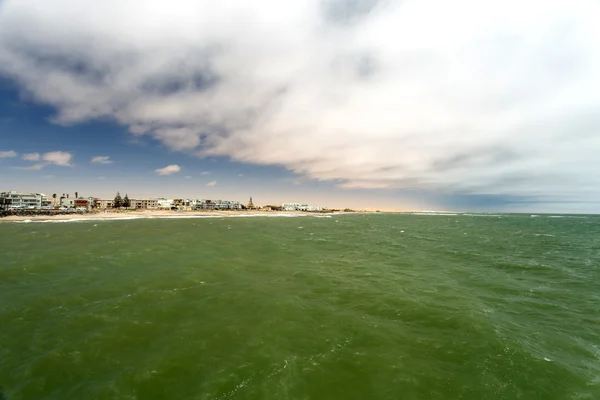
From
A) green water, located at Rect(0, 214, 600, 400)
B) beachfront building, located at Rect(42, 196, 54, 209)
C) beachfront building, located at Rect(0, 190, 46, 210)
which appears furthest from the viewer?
beachfront building, located at Rect(42, 196, 54, 209)

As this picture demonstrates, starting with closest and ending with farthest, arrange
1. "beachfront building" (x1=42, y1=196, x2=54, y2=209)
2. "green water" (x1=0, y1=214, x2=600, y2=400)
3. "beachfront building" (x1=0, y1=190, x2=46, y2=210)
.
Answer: "green water" (x1=0, y1=214, x2=600, y2=400)
"beachfront building" (x1=0, y1=190, x2=46, y2=210)
"beachfront building" (x1=42, y1=196, x2=54, y2=209)

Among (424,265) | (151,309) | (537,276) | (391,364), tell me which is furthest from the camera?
(424,265)

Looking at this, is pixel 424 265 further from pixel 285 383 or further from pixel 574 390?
pixel 285 383

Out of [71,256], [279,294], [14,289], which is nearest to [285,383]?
[279,294]

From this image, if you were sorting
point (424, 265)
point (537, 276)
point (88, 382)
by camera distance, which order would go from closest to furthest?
point (88, 382), point (537, 276), point (424, 265)

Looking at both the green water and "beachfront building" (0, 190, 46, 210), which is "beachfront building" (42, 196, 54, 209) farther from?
the green water

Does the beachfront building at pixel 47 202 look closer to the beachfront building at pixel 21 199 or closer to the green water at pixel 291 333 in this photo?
the beachfront building at pixel 21 199

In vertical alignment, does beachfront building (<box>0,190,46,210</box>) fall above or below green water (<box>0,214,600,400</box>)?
above

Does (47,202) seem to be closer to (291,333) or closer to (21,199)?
(21,199)

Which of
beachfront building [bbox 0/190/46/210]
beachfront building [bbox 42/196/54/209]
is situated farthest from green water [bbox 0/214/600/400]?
beachfront building [bbox 42/196/54/209]
